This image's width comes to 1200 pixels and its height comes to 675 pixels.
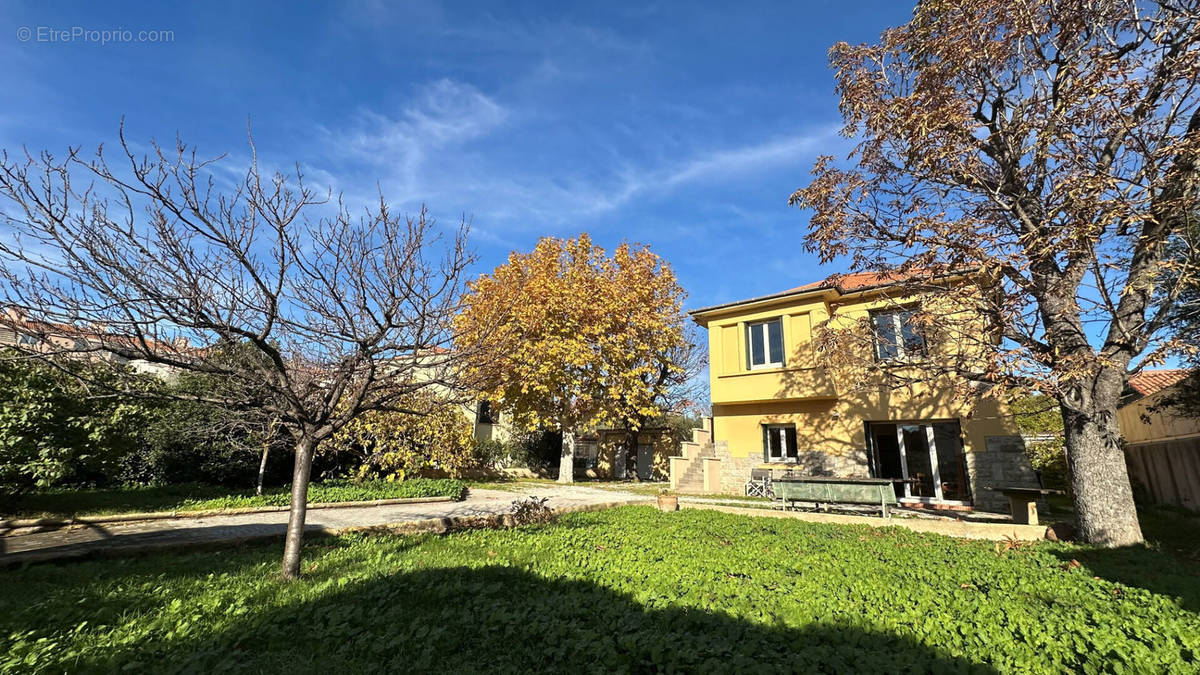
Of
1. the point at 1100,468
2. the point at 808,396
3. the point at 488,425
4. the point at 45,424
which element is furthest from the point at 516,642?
the point at 488,425

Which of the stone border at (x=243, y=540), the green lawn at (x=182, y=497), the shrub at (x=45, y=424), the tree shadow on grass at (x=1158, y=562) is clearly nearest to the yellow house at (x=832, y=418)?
the tree shadow on grass at (x=1158, y=562)

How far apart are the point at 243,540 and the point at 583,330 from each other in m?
14.3

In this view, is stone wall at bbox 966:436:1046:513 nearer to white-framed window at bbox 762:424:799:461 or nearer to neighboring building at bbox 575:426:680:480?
white-framed window at bbox 762:424:799:461

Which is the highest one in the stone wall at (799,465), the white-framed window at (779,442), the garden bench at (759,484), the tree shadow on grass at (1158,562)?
the white-framed window at (779,442)

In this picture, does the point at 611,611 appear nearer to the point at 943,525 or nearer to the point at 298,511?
the point at 298,511

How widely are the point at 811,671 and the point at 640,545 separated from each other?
14.3ft

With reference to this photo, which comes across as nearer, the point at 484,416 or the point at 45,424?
the point at 45,424

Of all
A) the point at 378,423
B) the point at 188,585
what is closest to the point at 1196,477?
the point at 188,585

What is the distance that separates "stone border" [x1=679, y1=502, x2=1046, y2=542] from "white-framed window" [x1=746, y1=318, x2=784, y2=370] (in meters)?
6.29

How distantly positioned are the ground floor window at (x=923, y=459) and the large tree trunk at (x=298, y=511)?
13.9m

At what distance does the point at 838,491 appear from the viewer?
428 inches

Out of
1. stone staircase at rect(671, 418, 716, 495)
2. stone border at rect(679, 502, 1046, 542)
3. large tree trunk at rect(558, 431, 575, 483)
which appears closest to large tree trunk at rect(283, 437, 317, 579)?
stone border at rect(679, 502, 1046, 542)

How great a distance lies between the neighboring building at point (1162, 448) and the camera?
36.6ft

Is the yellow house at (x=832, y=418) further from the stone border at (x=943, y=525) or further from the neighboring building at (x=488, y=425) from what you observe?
the neighboring building at (x=488, y=425)
